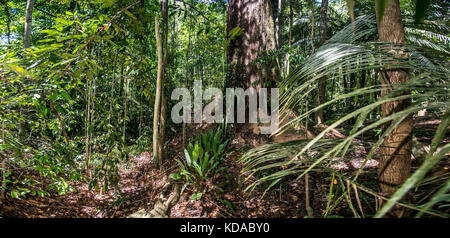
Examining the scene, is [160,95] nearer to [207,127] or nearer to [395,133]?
[207,127]

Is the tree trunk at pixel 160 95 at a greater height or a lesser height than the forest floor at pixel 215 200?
greater

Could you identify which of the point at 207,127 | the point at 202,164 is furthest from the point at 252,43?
the point at 202,164

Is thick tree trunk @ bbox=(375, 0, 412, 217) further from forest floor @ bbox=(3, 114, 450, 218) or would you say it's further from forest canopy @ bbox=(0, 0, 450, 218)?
forest floor @ bbox=(3, 114, 450, 218)

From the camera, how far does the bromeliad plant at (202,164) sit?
2.68m

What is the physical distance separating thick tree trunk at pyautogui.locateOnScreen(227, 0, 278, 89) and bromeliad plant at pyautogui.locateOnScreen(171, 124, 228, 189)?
1052 mm

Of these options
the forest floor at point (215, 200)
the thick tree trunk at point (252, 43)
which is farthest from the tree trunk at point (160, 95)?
the thick tree trunk at point (252, 43)

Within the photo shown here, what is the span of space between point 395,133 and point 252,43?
2.75 metres

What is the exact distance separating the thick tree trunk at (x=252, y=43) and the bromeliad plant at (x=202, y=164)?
1.05 metres

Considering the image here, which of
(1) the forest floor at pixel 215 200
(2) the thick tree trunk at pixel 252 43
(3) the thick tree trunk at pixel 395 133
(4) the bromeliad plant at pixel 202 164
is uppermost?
(2) the thick tree trunk at pixel 252 43

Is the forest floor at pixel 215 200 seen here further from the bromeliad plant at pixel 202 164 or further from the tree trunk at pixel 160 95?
the tree trunk at pixel 160 95

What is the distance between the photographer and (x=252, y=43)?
3287 millimetres
